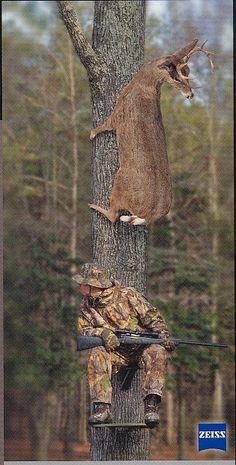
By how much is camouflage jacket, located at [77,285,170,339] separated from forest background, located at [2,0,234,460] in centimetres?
365

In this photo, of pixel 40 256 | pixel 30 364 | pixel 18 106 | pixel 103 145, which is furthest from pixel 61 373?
pixel 103 145

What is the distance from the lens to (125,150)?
6539mm

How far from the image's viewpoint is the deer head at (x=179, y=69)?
21.2ft

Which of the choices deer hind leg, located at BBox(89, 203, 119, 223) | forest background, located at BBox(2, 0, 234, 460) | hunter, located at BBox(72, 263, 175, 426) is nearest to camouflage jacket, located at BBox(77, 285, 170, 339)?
hunter, located at BBox(72, 263, 175, 426)

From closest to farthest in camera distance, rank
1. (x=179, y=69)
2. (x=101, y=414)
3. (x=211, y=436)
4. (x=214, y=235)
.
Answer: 1. (x=101, y=414)
2. (x=179, y=69)
3. (x=211, y=436)
4. (x=214, y=235)

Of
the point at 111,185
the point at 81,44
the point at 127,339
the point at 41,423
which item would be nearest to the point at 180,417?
the point at 41,423

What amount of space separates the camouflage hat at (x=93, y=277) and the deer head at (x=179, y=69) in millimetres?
953

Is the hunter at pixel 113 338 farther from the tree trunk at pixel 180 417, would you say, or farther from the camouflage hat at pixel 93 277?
the tree trunk at pixel 180 417

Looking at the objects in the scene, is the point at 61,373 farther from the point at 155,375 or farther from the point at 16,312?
the point at 155,375

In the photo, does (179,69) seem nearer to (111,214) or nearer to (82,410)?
(111,214)

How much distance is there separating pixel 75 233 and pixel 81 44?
370 cm

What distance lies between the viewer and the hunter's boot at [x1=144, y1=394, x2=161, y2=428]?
6.20 meters

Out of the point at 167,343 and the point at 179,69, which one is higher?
the point at 179,69

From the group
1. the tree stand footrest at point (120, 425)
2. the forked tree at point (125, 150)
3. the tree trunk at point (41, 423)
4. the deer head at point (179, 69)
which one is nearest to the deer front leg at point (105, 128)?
the forked tree at point (125, 150)
